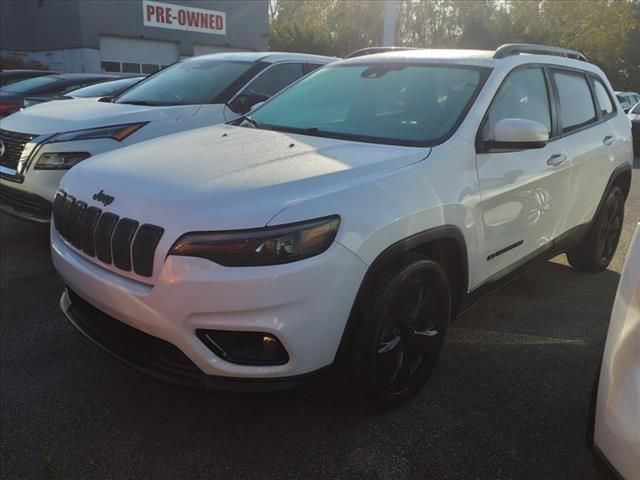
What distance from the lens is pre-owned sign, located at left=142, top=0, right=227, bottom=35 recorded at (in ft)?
82.6

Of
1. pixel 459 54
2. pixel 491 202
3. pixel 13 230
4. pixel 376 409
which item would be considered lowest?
pixel 13 230

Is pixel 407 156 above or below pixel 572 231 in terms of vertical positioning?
above

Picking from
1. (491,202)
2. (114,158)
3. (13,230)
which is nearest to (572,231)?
(491,202)

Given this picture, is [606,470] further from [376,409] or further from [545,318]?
[545,318]

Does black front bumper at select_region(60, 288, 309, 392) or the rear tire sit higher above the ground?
black front bumper at select_region(60, 288, 309, 392)

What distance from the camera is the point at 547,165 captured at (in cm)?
341

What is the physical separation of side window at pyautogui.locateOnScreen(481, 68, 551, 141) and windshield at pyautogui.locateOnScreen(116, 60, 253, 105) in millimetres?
2774

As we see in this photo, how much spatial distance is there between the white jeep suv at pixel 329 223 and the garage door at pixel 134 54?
76.6 ft

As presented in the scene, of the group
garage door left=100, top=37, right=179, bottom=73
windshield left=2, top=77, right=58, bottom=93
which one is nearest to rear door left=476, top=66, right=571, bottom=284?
windshield left=2, top=77, right=58, bottom=93

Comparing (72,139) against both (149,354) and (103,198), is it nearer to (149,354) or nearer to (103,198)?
(103,198)

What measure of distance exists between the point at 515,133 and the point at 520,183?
0.38m

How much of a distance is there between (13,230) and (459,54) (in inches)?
176

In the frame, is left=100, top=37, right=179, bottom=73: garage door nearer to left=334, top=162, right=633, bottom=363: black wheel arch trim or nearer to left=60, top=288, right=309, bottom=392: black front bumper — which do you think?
left=334, top=162, right=633, bottom=363: black wheel arch trim

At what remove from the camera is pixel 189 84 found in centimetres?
544
